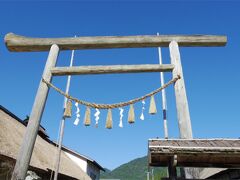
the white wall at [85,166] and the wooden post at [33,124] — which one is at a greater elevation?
the white wall at [85,166]

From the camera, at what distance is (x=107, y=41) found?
257 inches

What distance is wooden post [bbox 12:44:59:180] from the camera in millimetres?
5027

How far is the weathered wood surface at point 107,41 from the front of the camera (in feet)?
20.9

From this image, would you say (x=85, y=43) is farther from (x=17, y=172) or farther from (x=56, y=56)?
(x=17, y=172)

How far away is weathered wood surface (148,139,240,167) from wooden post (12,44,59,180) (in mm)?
2740

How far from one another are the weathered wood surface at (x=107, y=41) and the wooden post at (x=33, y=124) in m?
0.31

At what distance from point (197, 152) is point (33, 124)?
356 cm

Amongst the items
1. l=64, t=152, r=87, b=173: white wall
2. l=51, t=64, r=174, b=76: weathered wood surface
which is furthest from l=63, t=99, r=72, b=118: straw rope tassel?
l=64, t=152, r=87, b=173: white wall

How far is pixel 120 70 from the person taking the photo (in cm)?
620

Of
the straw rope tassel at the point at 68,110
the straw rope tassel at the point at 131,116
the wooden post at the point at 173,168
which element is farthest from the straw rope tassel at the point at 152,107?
the wooden post at the point at 173,168

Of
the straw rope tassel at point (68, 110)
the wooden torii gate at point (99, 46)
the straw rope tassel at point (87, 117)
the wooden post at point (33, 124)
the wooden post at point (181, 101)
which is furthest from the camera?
the straw rope tassel at point (68, 110)

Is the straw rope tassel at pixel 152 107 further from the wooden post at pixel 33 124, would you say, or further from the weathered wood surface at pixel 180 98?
the wooden post at pixel 33 124

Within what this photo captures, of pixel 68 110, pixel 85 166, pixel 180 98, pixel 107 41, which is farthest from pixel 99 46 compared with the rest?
pixel 85 166

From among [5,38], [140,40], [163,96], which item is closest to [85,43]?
[140,40]
